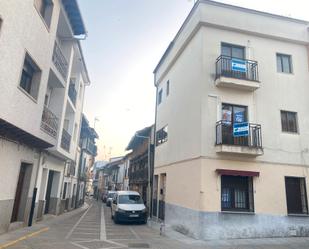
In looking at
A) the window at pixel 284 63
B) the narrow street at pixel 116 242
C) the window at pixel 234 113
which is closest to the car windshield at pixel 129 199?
the narrow street at pixel 116 242

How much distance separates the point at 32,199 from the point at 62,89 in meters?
6.36

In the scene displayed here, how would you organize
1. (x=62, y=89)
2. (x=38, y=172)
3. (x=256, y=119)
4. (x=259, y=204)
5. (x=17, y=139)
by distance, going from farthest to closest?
(x=62, y=89) < (x=38, y=172) < (x=256, y=119) < (x=259, y=204) < (x=17, y=139)

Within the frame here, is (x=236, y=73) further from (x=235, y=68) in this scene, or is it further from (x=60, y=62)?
(x=60, y=62)

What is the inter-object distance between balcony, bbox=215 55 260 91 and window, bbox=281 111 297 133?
90.1 inches

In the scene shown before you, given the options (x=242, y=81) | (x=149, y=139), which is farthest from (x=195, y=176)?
(x=149, y=139)

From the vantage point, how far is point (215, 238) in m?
10.6

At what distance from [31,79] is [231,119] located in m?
9.17

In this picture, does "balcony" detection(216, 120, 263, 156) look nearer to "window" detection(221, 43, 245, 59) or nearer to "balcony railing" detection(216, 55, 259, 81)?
"balcony railing" detection(216, 55, 259, 81)

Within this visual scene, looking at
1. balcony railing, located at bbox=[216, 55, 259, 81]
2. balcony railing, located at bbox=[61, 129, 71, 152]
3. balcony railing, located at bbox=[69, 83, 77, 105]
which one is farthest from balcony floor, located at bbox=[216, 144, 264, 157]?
balcony railing, located at bbox=[69, 83, 77, 105]

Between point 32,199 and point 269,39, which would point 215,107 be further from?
point 32,199

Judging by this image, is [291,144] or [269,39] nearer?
[291,144]

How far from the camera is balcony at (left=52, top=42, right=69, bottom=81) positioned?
13517mm

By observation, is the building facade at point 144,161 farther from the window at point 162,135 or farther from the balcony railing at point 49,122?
the balcony railing at point 49,122

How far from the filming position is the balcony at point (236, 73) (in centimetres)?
1196
